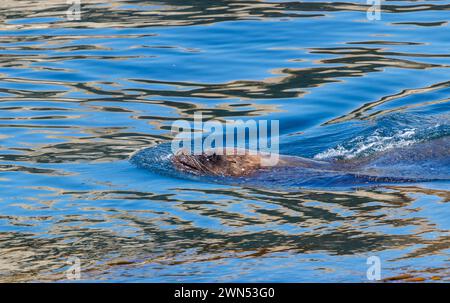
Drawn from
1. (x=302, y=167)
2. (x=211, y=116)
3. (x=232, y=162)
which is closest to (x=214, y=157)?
(x=232, y=162)

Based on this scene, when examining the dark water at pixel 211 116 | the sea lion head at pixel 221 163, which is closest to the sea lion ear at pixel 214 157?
the sea lion head at pixel 221 163

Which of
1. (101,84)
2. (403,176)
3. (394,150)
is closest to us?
(403,176)

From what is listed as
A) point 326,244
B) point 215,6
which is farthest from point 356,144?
point 215,6

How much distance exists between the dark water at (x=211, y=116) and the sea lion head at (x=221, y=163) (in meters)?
0.27

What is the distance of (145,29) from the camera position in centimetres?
1547

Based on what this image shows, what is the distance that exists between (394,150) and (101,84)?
176 inches

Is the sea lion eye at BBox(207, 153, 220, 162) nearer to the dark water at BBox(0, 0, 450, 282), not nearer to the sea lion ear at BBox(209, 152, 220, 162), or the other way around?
the sea lion ear at BBox(209, 152, 220, 162)

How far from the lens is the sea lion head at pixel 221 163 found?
29.5 ft

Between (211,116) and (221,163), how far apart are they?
2325 mm

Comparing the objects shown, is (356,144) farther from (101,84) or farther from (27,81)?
(27,81)

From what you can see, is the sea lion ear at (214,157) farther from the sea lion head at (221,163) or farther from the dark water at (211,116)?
the dark water at (211,116)

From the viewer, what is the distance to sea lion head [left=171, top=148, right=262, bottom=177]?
8.98 metres

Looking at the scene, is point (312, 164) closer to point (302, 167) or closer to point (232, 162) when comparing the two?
point (302, 167)

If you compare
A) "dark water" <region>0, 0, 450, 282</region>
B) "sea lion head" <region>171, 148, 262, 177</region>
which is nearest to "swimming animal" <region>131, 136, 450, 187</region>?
"sea lion head" <region>171, 148, 262, 177</region>
